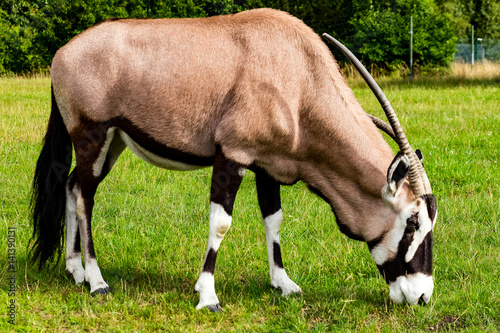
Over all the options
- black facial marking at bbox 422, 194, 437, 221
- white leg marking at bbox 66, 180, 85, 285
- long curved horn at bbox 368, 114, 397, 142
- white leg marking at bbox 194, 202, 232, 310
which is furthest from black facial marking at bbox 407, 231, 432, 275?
white leg marking at bbox 66, 180, 85, 285

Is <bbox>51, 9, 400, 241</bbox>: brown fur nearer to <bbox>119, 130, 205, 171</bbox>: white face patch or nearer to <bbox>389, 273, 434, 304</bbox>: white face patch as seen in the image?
<bbox>119, 130, 205, 171</bbox>: white face patch

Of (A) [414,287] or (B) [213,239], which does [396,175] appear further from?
(B) [213,239]

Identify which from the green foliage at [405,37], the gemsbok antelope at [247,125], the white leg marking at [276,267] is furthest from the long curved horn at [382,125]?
the green foliage at [405,37]

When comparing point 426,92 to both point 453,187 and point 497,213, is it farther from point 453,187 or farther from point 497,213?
point 497,213

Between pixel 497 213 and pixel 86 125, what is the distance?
4.31 meters

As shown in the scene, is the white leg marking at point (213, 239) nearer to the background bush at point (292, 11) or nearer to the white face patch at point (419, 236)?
the white face patch at point (419, 236)

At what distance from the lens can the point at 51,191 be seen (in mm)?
5086

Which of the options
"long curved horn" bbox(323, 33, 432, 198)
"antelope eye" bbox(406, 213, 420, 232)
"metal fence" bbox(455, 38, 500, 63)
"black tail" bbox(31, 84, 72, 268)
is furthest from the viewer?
"metal fence" bbox(455, 38, 500, 63)

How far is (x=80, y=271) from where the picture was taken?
502cm

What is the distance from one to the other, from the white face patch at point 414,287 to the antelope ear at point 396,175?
57cm

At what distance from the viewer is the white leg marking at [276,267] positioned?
4746 mm

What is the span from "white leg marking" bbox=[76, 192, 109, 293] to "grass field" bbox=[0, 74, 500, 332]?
0.14m

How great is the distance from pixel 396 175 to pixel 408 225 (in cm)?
38

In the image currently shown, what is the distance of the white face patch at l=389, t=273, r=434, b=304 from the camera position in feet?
13.8
